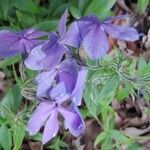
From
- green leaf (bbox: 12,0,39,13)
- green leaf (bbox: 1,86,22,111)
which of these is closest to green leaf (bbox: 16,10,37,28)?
green leaf (bbox: 12,0,39,13)

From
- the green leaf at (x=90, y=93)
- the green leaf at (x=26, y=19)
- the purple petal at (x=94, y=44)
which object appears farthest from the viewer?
the green leaf at (x=26, y=19)

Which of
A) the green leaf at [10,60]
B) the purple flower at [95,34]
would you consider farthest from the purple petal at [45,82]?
the green leaf at [10,60]

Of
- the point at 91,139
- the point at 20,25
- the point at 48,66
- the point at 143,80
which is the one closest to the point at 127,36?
the point at 48,66

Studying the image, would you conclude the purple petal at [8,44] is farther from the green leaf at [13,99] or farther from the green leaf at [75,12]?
the green leaf at [75,12]

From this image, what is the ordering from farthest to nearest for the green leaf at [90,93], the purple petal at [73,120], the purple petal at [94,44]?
the green leaf at [90,93] < the purple petal at [73,120] < the purple petal at [94,44]

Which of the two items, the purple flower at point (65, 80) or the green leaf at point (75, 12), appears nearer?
the purple flower at point (65, 80)

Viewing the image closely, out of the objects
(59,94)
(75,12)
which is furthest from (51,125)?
(75,12)

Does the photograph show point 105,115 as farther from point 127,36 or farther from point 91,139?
point 127,36
